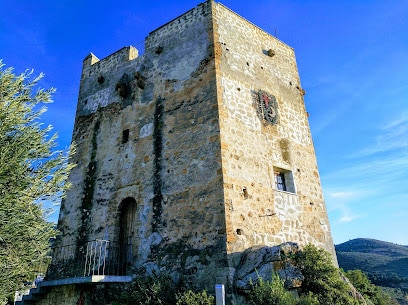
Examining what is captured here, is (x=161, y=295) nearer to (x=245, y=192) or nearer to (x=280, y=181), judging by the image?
(x=245, y=192)

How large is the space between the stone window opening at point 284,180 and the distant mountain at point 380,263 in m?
19.9

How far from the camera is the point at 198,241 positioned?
9.59 metres

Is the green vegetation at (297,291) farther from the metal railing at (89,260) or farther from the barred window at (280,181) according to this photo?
the barred window at (280,181)

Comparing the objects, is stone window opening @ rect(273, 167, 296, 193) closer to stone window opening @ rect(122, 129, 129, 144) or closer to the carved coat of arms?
the carved coat of arms

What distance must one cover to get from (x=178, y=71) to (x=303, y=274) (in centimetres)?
762

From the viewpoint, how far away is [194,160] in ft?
34.7

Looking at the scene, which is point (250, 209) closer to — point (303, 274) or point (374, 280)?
point (303, 274)

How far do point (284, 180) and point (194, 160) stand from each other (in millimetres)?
3494

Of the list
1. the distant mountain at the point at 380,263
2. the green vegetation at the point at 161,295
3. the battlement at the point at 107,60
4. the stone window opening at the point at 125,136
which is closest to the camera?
the green vegetation at the point at 161,295

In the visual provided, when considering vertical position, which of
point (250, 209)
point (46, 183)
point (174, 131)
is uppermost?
point (174, 131)

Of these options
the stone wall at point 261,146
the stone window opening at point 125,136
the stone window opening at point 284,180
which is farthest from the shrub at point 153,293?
the stone window opening at point 125,136

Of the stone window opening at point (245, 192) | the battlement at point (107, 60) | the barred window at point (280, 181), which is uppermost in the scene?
the battlement at point (107, 60)

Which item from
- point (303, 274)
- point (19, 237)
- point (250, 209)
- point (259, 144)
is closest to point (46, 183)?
point (19, 237)

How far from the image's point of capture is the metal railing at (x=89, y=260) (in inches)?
440
